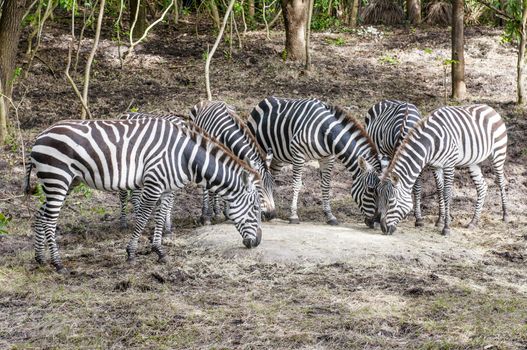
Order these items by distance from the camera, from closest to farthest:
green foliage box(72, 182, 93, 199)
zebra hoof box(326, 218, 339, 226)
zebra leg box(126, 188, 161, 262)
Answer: zebra leg box(126, 188, 161, 262)
zebra hoof box(326, 218, 339, 226)
green foliage box(72, 182, 93, 199)

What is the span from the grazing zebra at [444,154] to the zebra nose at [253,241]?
6.45 ft

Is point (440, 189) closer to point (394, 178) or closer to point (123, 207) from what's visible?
point (394, 178)

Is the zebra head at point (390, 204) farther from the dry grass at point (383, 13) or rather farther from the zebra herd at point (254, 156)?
the dry grass at point (383, 13)

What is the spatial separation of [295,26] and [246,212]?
33.2ft

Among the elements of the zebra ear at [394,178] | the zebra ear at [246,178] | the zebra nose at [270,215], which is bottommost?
the zebra nose at [270,215]

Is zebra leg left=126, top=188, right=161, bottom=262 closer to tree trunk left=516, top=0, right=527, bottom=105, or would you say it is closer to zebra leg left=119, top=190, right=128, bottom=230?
zebra leg left=119, top=190, right=128, bottom=230

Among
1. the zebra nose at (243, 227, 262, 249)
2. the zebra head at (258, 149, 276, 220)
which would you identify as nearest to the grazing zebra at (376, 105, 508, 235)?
the zebra head at (258, 149, 276, 220)

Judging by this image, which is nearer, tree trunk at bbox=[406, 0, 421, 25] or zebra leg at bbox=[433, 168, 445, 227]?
zebra leg at bbox=[433, 168, 445, 227]

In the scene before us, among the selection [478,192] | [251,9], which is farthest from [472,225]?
[251,9]

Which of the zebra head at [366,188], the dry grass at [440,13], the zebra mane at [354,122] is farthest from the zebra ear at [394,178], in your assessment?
the dry grass at [440,13]

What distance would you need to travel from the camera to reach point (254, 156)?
11469 mm

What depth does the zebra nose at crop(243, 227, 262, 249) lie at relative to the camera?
32.2 feet

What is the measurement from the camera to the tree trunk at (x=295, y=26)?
1894 centimetres

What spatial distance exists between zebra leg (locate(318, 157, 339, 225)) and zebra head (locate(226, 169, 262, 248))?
2.23 m
